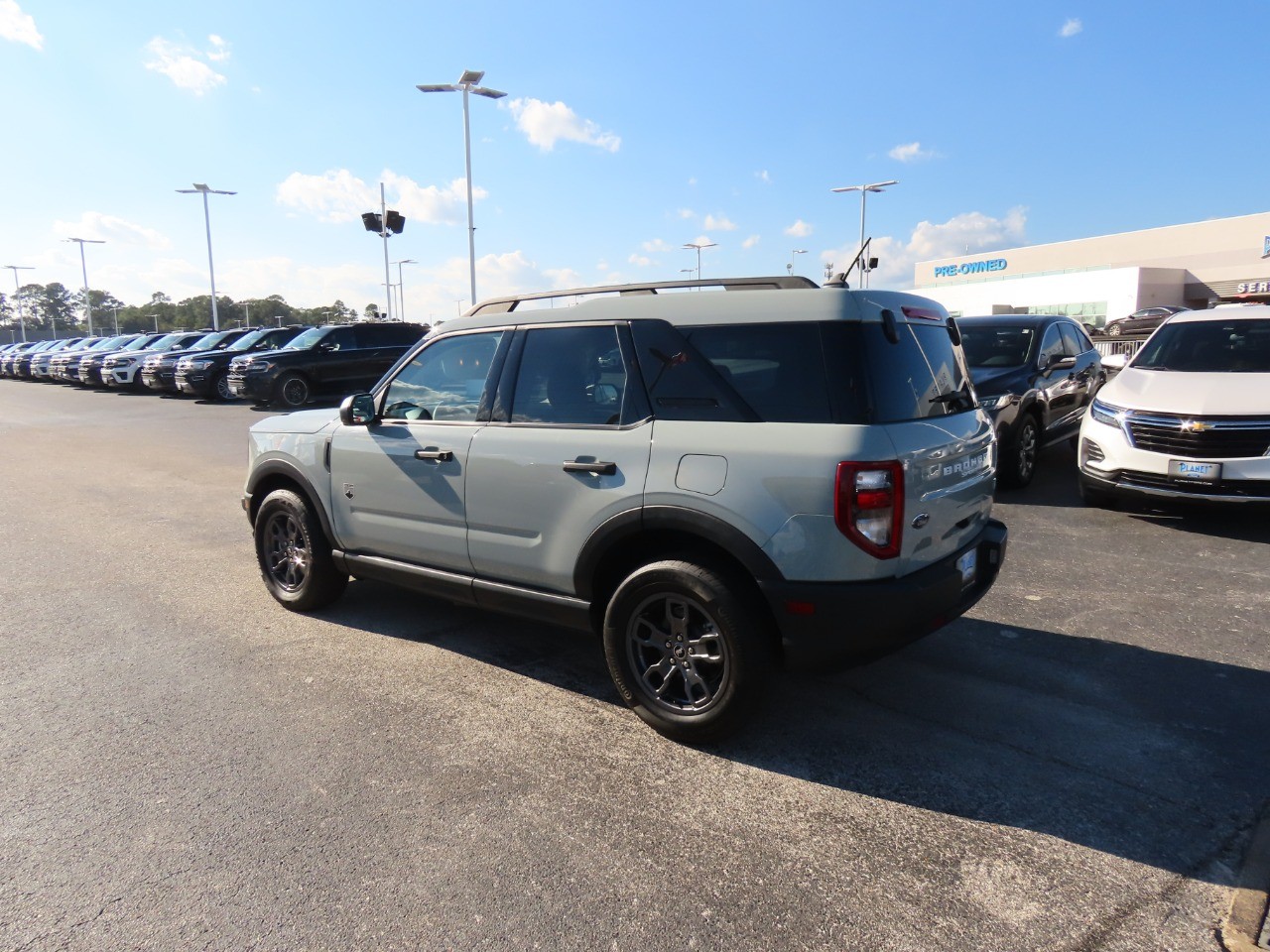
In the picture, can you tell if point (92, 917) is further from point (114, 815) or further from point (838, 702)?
point (838, 702)

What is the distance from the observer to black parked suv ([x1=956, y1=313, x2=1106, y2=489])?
26.2ft

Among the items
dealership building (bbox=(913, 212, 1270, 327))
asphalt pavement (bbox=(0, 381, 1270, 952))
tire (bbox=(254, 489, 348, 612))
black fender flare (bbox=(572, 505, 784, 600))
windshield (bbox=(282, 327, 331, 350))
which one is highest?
dealership building (bbox=(913, 212, 1270, 327))

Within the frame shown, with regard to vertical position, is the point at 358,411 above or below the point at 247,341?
below

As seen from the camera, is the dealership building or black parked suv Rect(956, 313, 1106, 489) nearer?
black parked suv Rect(956, 313, 1106, 489)

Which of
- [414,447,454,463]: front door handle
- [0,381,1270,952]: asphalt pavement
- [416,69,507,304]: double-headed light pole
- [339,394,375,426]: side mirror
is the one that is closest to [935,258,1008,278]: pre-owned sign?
[416,69,507,304]: double-headed light pole

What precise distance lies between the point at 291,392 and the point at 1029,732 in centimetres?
1739

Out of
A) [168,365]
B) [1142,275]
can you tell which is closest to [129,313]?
[168,365]

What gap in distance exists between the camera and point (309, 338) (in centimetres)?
1855

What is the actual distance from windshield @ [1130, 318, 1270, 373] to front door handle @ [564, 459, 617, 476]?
20.7 ft

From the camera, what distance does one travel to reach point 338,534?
4.72 metres

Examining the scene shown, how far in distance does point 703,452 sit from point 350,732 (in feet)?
6.35

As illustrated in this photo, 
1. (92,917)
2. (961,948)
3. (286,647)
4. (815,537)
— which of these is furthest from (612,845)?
(286,647)

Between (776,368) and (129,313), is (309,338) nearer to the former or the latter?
(776,368)

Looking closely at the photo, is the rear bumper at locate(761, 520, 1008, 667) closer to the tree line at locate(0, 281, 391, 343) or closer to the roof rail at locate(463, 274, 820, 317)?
the roof rail at locate(463, 274, 820, 317)
